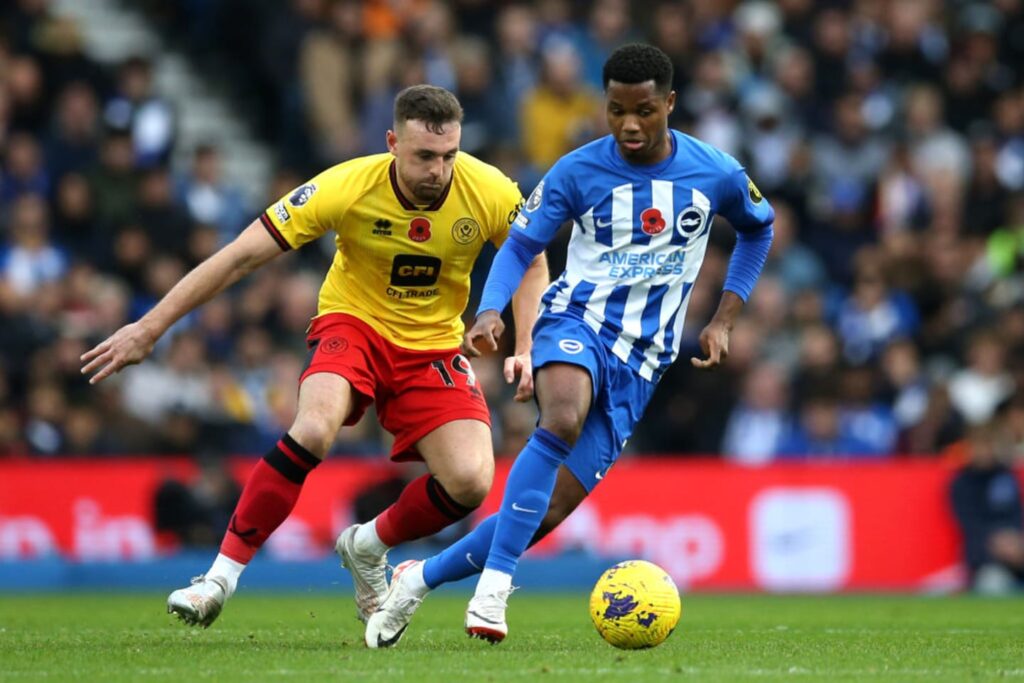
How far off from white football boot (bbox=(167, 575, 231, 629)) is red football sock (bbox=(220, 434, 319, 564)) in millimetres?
195

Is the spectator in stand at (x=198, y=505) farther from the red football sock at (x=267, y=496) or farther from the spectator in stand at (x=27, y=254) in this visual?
the red football sock at (x=267, y=496)

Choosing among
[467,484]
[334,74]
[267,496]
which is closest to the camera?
[267,496]

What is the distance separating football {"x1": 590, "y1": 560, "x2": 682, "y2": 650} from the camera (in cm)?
788

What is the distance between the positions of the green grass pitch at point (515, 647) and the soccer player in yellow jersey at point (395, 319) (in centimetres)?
62

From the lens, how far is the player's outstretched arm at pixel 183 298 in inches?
309

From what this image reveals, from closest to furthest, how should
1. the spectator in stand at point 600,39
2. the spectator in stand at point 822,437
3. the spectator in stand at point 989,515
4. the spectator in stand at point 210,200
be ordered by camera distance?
the spectator in stand at point 989,515 → the spectator in stand at point 822,437 → the spectator in stand at point 210,200 → the spectator in stand at point 600,39

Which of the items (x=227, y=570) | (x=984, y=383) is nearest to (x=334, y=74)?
(x=984, y=383)

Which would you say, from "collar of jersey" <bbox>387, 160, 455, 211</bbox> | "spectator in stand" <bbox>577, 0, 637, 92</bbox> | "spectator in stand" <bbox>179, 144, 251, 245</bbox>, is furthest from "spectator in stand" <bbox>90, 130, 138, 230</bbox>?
"collar of jersey" <bbox>387, 160, 455, 211</bbox>

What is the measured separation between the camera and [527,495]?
320 inches

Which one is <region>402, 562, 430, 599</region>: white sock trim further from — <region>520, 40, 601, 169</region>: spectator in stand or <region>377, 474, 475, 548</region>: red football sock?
<region>520, 40, 601, 169</region>: spectator in stand

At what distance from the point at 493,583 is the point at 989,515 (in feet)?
28.8

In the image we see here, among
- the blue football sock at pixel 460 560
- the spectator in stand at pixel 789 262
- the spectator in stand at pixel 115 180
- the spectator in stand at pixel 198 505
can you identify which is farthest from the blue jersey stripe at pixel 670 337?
the spectator in stand at pixel 115 180

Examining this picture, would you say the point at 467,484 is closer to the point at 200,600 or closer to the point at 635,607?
the point at 635,607

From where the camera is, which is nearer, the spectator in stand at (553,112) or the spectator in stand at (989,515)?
the spectator in stand at (989,515)
